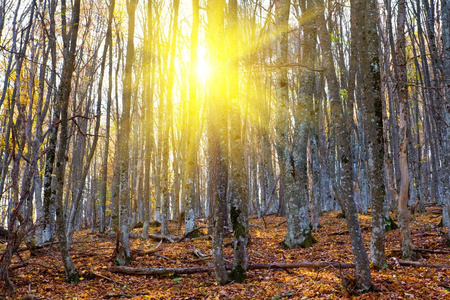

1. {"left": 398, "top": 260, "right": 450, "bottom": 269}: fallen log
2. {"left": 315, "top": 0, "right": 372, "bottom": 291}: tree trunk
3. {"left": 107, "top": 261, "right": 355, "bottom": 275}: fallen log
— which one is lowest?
{"left": 107, "top": 261, "right": 355, "bottom": 275}: fallen log

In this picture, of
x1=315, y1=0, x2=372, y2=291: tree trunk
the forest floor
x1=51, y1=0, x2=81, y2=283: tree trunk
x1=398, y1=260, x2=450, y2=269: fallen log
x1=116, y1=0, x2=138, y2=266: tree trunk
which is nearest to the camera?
x1=315, y1=0, x2=372, y2=291: tree trunk

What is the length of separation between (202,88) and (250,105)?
3.43 meters

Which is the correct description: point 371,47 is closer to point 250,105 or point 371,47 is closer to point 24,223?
point 24,223

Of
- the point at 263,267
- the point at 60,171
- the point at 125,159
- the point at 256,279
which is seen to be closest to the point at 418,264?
the point at 263,267

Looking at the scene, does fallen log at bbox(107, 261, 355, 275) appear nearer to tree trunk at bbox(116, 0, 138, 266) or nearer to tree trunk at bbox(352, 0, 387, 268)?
tree trunk at bbox(116, 0, 138, 266)

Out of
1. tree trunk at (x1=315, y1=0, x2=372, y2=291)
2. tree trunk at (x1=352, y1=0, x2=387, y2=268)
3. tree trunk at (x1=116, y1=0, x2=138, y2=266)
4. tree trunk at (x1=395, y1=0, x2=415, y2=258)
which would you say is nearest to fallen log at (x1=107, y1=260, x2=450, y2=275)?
tree trunk at (x1=395, y1=0, x2=415, y2=258)

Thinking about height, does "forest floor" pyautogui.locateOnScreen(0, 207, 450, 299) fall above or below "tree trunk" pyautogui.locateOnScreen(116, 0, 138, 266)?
below

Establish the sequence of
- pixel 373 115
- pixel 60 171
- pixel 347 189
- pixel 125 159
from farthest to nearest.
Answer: pixel 125 159
pixel 60 171
pixel 373 115
pixel 347 189

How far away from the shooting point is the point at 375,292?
4594 mm

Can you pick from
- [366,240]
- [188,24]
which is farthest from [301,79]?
[188,24]

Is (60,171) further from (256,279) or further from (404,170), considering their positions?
(404,170)

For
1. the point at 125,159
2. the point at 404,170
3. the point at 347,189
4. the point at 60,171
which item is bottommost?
the point at 347,189

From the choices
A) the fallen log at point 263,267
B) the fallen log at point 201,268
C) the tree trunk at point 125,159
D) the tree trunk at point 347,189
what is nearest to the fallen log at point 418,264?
the fallen log at point 263,267

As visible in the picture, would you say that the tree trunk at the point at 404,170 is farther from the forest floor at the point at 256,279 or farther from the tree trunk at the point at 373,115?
the tree trunk at the point at 373,115
